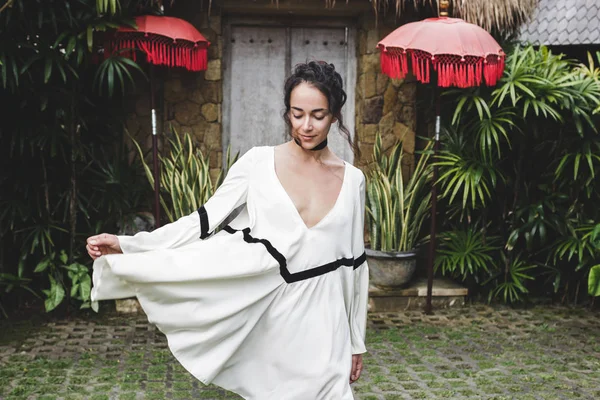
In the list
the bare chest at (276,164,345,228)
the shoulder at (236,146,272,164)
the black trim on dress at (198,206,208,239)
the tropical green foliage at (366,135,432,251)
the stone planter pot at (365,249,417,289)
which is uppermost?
the shoulder at (236,146,272,164)

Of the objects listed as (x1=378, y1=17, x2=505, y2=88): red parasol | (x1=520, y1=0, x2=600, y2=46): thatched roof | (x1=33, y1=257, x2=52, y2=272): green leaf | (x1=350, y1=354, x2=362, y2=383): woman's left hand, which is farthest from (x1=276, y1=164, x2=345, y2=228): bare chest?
(x1=520, y1=0, x2=600, y2=46): thatched roof

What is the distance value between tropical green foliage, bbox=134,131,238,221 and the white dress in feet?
11.3

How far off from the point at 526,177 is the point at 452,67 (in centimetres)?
163

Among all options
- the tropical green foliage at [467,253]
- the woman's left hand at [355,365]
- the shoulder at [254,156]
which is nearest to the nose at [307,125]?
the shoulder at [254,156]

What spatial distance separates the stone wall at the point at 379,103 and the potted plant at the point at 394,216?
29cm

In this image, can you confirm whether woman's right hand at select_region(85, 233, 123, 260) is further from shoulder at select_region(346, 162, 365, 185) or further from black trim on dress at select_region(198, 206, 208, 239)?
shoulder at select_region(346, 162, 365, 185)

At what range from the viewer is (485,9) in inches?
256

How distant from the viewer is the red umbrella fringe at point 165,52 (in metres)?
5.80

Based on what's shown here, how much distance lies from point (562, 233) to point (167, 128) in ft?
12.1

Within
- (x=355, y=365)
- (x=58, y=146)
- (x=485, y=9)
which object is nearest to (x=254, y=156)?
(x=355, y=365)

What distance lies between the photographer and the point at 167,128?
6.76 meters

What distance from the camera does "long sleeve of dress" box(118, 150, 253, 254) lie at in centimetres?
266

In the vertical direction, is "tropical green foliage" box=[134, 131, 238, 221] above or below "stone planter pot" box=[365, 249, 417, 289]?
above

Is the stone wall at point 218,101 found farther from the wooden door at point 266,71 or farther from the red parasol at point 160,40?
the red parasol at point 160,40
